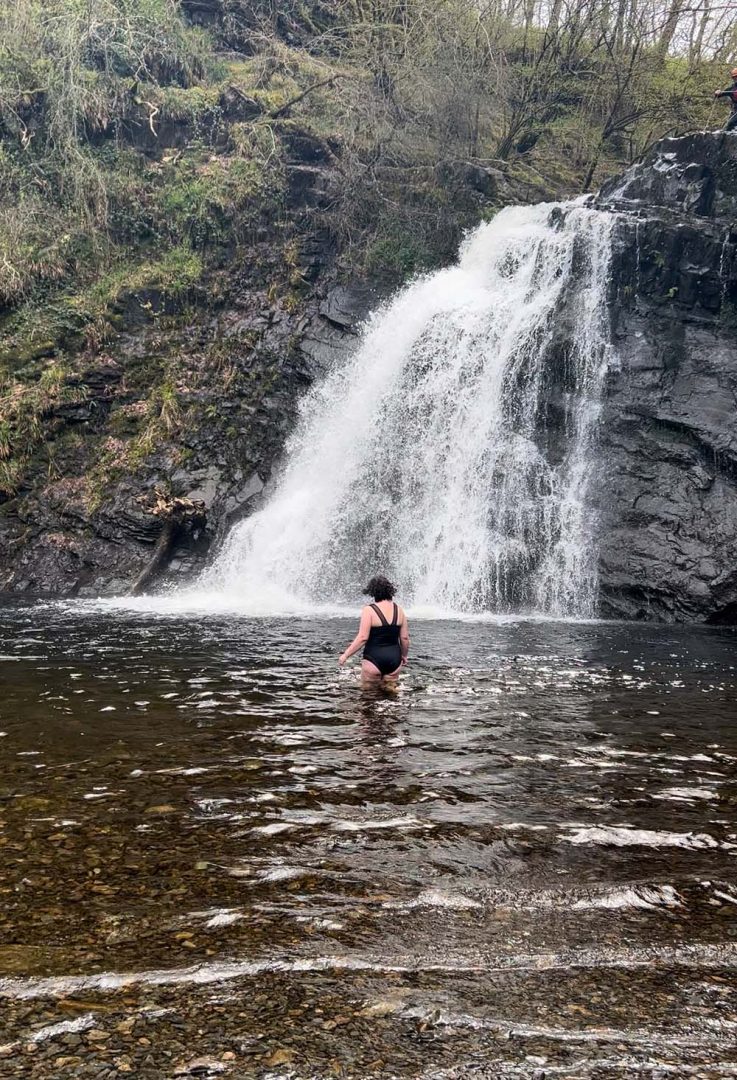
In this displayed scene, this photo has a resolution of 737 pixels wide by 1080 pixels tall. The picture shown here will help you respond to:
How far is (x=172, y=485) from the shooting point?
18125mm

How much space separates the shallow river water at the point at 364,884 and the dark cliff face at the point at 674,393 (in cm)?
742

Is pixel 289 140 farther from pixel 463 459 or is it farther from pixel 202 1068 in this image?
pixel 202 1068

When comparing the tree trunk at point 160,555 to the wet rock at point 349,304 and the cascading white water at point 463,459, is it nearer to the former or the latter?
the cascading white water at point 463,459

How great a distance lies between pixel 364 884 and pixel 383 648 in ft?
15.2

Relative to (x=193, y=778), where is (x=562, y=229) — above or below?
above

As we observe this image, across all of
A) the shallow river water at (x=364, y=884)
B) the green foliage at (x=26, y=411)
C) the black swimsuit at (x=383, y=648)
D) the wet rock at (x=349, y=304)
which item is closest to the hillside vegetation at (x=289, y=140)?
the green foliage at (x=26, y=411)

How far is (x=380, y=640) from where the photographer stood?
8.49 m

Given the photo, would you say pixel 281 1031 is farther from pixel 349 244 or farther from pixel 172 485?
pixel 349 244

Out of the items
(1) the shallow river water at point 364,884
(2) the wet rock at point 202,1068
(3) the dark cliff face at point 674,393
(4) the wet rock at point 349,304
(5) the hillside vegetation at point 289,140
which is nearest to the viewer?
(2) the wet rock at point 202,1068

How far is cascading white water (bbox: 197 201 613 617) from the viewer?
16156 mm

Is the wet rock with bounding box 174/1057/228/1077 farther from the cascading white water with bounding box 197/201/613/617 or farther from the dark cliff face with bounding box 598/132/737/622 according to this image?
the dark cliff face with bounding box 598/132/737/622

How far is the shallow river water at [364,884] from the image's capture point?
2668mm

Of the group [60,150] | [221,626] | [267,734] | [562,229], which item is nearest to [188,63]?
[60,150]

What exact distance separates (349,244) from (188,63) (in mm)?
10041
